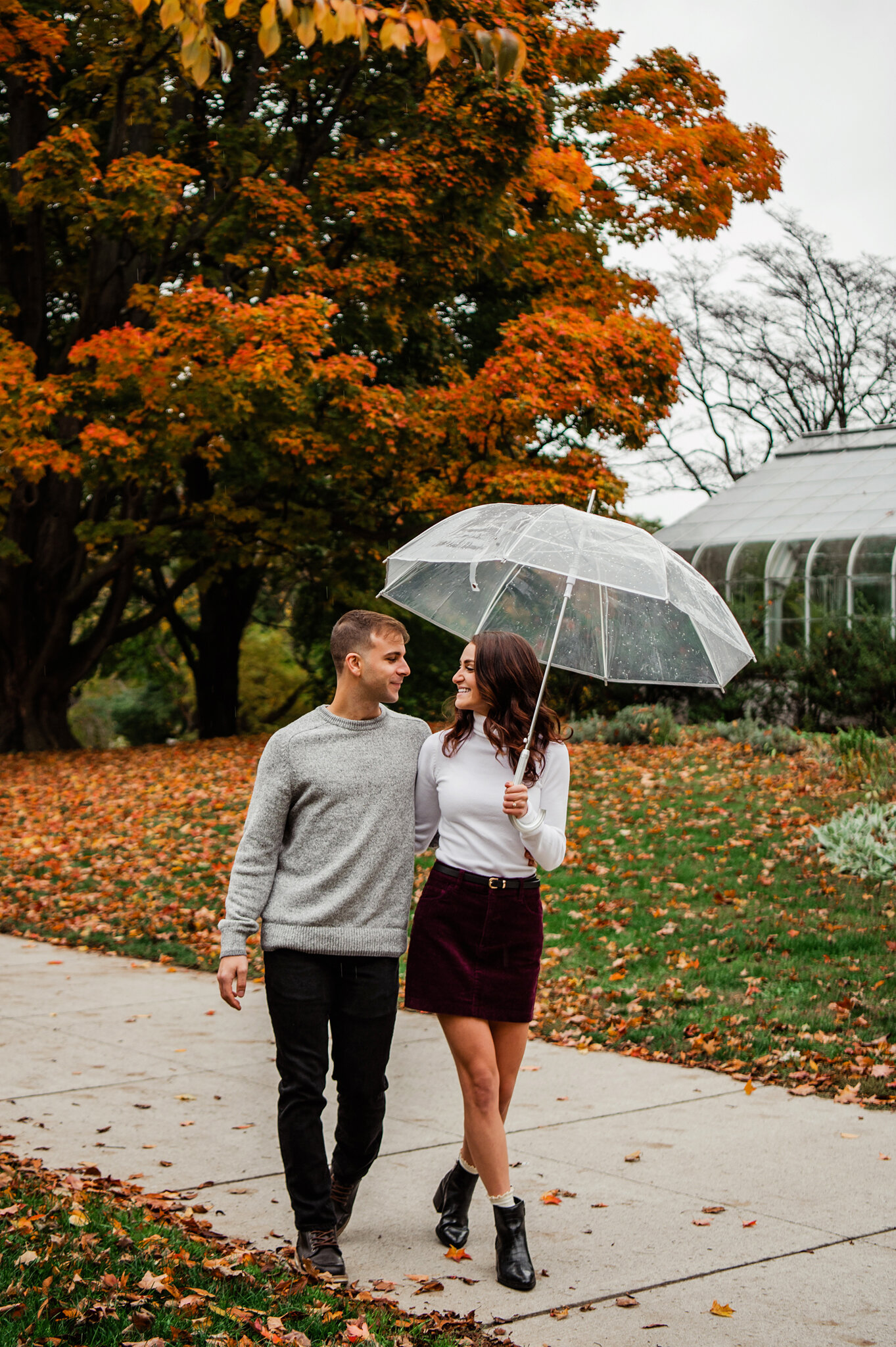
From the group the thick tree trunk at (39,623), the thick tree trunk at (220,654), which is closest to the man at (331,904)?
the thick tree trunk at (39,623)

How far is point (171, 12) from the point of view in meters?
3.40

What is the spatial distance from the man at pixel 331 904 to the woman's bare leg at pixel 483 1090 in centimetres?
20

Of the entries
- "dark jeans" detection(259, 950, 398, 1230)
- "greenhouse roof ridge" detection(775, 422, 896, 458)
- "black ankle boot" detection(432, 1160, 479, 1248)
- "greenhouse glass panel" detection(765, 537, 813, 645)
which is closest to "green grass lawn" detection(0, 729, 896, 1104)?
"black ankle boot" detection(432, 1160, 479, 1248)

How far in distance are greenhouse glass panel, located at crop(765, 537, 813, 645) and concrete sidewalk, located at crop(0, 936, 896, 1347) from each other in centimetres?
1713

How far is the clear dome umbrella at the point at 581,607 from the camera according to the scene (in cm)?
415

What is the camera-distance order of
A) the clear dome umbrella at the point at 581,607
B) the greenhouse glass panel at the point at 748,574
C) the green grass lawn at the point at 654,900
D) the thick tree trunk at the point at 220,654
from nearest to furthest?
the clear dome umbrella at the point at 581,607 < the green grass lawn at the point at 654,900 < the greenhouse glass panel at the point at 748,574 < the thick tree trunk at the point at 220,654

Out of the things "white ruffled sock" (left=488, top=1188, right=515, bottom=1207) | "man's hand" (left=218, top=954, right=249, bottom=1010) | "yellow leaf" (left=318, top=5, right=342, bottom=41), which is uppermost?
"yellow leaf" (left=318, top=5, right=342, bottom=41)

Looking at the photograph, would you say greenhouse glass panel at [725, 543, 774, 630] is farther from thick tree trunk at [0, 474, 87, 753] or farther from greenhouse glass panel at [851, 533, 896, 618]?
→ thick tree trunk at [0, 474, 87, 753]

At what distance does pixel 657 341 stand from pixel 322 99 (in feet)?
18.8

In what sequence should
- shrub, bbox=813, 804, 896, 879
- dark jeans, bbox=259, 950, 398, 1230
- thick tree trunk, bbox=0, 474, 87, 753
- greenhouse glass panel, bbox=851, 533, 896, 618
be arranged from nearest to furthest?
dark jeans, bbox=259, 950, 398, 1230
shrub, bbox=813, 804, 896, 879
thick tree trunk, bbox=0, 474, 87, 753
greenhouse glass panel, bbox=851, 533, 896, 618

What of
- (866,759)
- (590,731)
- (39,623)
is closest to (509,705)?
(866,759)

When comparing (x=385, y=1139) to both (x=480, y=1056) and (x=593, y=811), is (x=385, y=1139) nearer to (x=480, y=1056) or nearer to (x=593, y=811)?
(x=480, y=1056)

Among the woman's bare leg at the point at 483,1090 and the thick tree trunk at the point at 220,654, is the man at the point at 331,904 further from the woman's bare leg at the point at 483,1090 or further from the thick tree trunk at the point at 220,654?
the thick tree trunk at the point at 220,654

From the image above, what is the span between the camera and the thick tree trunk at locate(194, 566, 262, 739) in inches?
962
